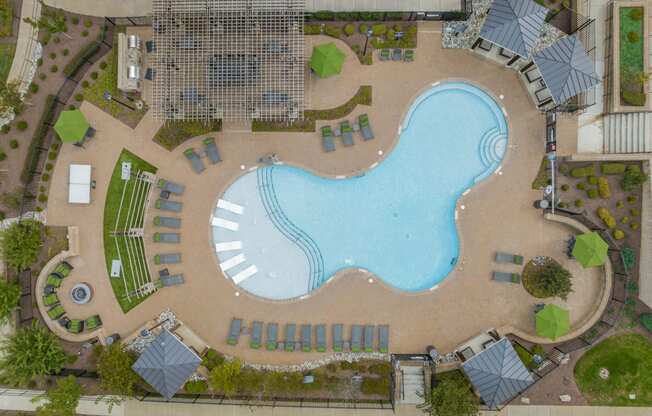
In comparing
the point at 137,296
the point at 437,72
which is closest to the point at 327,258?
the point at 137,296

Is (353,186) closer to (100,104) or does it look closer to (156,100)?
(156,100)

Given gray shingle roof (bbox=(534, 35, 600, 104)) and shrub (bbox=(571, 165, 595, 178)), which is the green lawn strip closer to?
gray shingle roof (bbox=(534, 35, 600, 104))

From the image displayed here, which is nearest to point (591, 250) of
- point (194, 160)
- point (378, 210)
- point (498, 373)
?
Result: point (498, 373)

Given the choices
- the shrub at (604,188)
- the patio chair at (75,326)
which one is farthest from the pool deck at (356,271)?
the shrub at (604,188)

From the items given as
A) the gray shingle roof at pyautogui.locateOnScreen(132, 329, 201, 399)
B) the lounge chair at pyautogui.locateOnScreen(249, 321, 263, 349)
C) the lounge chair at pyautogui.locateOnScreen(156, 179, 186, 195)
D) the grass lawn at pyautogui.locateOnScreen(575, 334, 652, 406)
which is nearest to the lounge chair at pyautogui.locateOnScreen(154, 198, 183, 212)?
the lounge chair at pyautogui.locateOnScreen(156, 179, 186, 195)

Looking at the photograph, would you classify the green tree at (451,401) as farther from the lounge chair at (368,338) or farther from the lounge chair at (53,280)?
the lounge chair at (53,280)

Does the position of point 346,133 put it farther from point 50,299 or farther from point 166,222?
point 50,299

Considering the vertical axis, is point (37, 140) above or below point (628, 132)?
below
